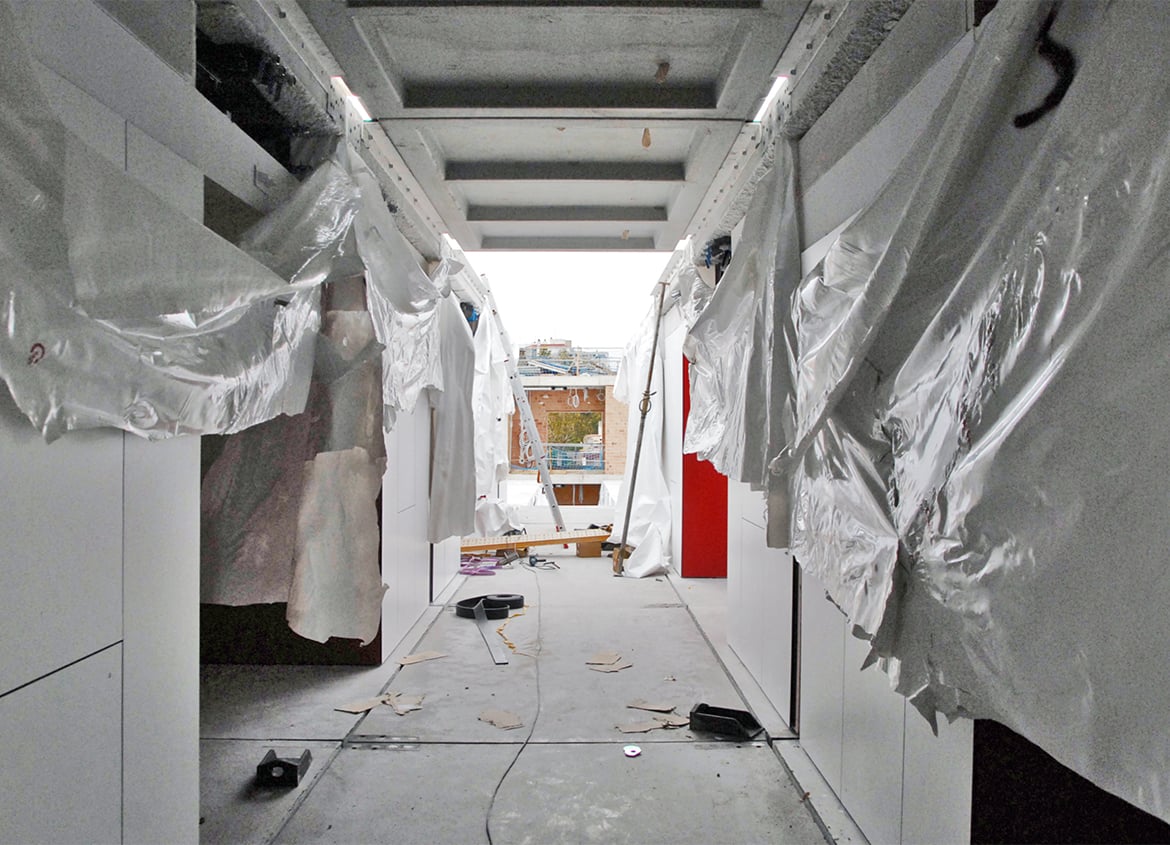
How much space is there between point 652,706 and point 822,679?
808 millimetres

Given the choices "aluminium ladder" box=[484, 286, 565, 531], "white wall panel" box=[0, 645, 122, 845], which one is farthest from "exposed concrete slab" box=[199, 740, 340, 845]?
"aluminium ladder" box=[484, 286, 565, 531]

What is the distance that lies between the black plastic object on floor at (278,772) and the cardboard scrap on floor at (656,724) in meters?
1.11

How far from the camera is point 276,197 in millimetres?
1971

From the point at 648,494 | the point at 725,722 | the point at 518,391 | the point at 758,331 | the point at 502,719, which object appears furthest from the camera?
the point at 518,391

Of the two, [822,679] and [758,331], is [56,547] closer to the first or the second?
[758,331]

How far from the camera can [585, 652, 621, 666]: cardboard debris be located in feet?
10.2

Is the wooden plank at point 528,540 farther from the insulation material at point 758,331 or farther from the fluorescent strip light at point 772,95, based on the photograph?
the fluorescent strip light at point 772,95

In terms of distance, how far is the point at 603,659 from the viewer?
124 inches

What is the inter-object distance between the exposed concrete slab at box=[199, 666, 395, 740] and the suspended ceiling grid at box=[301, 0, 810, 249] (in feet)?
7.42

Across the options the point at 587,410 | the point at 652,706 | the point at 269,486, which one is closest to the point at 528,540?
the point at 652,706

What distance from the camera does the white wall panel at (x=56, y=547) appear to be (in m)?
0.92

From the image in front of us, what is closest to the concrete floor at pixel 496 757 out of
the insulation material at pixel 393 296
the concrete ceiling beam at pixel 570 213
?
the insulation material at pixel 393 296

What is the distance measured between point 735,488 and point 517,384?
9.22 feet

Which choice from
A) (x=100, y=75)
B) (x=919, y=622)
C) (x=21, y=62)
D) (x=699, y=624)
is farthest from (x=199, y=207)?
(x=699, y=624)
